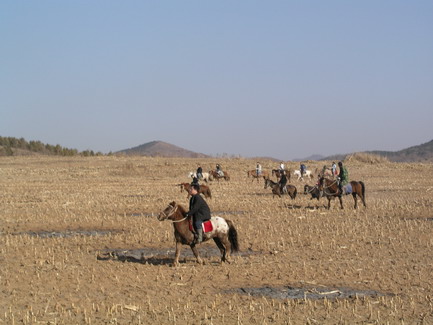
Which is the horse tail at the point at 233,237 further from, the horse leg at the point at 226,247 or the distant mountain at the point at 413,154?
the distant mountain at the point at 413,154

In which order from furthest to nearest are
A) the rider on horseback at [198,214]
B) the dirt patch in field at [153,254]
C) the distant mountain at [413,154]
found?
1. the distant mountain at [413,154]
2. the dirt patch in field at [153,254]
3. the rider on horseback at [198,214]

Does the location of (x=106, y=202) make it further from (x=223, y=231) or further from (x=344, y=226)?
(x=223, y=231)

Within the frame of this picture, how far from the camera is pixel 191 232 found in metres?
12.8

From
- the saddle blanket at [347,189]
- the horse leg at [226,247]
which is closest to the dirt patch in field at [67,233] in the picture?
the horse leg at [226,247]

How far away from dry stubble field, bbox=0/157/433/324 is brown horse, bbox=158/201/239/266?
1.23 ft

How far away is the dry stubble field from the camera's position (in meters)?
9.20

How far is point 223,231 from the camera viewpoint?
12.8m

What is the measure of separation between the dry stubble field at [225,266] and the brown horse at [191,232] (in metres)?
0.37

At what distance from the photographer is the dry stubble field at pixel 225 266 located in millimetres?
9203

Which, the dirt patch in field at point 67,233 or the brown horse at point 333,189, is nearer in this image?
the dirt patch in field at point 67,233

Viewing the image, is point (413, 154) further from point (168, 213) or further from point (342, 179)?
point (168, 213)

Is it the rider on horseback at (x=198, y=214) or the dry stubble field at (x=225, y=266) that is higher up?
the rider on horseback at (x=198, y=214)

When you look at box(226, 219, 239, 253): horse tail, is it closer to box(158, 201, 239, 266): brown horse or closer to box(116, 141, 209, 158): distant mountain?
box(158, 201, 239, 266): brown horse

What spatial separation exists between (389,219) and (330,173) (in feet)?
35.8
